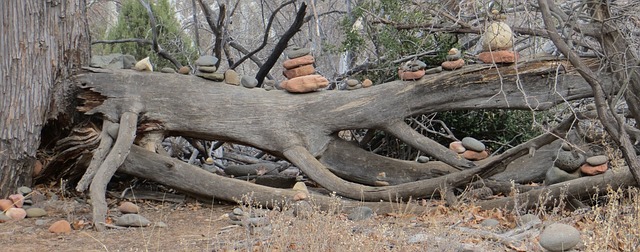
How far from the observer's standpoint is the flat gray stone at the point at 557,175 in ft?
20.8

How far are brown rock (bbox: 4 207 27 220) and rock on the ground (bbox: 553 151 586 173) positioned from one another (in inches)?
180

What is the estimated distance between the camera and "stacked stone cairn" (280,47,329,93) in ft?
23.3

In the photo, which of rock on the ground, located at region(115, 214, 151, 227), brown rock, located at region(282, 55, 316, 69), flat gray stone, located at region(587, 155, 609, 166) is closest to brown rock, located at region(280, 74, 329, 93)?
brown rock, located at region(282, 55, 316, 69)

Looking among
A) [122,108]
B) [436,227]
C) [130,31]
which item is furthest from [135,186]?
[130,31]

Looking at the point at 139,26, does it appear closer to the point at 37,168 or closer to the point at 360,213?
the point at 37,168

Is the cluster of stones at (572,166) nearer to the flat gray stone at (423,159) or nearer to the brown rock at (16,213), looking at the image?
the flat gray stone at (423,159)

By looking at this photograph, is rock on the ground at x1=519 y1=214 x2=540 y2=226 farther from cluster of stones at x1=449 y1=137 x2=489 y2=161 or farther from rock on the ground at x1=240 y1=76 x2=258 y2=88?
rock on the ground at x1=240 y1=76 x2=258 y2=88

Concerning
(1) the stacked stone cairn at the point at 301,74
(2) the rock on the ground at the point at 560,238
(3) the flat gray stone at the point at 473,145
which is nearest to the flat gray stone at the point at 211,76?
(1) the stacked stone cairn at the point at 301,74

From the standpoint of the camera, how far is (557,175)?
6.41 meters

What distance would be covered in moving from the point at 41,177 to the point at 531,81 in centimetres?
484

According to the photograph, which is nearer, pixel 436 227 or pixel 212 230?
pixel 436 227

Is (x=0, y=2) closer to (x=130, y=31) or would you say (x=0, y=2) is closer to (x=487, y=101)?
(x=487, y=101)

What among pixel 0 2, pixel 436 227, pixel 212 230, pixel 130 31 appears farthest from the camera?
pixel 130 31

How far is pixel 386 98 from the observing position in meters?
7.03
